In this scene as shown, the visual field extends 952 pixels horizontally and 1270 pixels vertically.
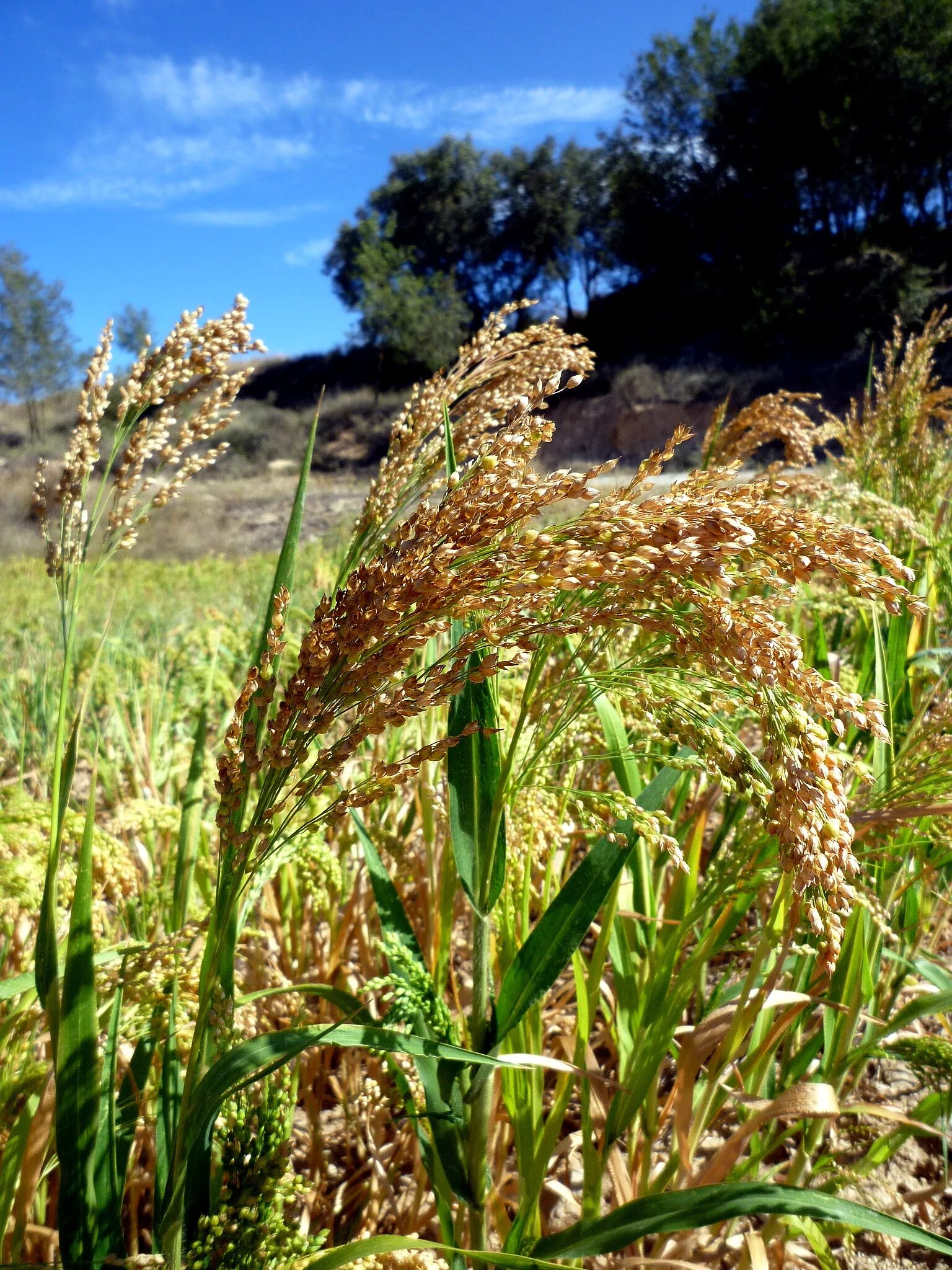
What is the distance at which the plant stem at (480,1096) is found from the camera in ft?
3.21

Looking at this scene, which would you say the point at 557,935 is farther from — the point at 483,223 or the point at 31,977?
the point at 483,223

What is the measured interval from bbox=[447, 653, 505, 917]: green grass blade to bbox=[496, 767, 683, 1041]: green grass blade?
0.07 m

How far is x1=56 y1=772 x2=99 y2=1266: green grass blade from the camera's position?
0.84 m

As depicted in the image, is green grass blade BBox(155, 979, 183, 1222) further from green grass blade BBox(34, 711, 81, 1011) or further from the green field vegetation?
green grass blade BBox(34, 711, 81, 1011)

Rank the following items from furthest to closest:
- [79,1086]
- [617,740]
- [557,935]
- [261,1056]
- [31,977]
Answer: [617,740]
[31,977]
[557,935]
[79,1086]
[261,1056]

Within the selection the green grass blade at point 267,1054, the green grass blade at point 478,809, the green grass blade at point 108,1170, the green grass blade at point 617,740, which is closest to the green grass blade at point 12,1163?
the green grass blade at point 108,1170

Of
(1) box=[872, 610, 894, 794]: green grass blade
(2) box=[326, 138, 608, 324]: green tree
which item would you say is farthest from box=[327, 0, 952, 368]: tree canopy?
(1) box=[872, 610, 894, 794]: green grass blade

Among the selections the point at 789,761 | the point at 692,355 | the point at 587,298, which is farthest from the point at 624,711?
the point at 587,298

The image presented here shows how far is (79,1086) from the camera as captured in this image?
2.79 ft

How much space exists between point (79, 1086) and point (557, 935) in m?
0.52

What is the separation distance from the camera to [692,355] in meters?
26.2

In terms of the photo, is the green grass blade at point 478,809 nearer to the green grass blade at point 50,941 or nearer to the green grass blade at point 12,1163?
the green grass blade at point 50,941

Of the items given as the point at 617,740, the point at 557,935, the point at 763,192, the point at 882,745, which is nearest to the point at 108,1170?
the point at 557,935

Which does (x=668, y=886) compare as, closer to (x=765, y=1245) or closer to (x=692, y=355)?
(x=765, y=1245)
